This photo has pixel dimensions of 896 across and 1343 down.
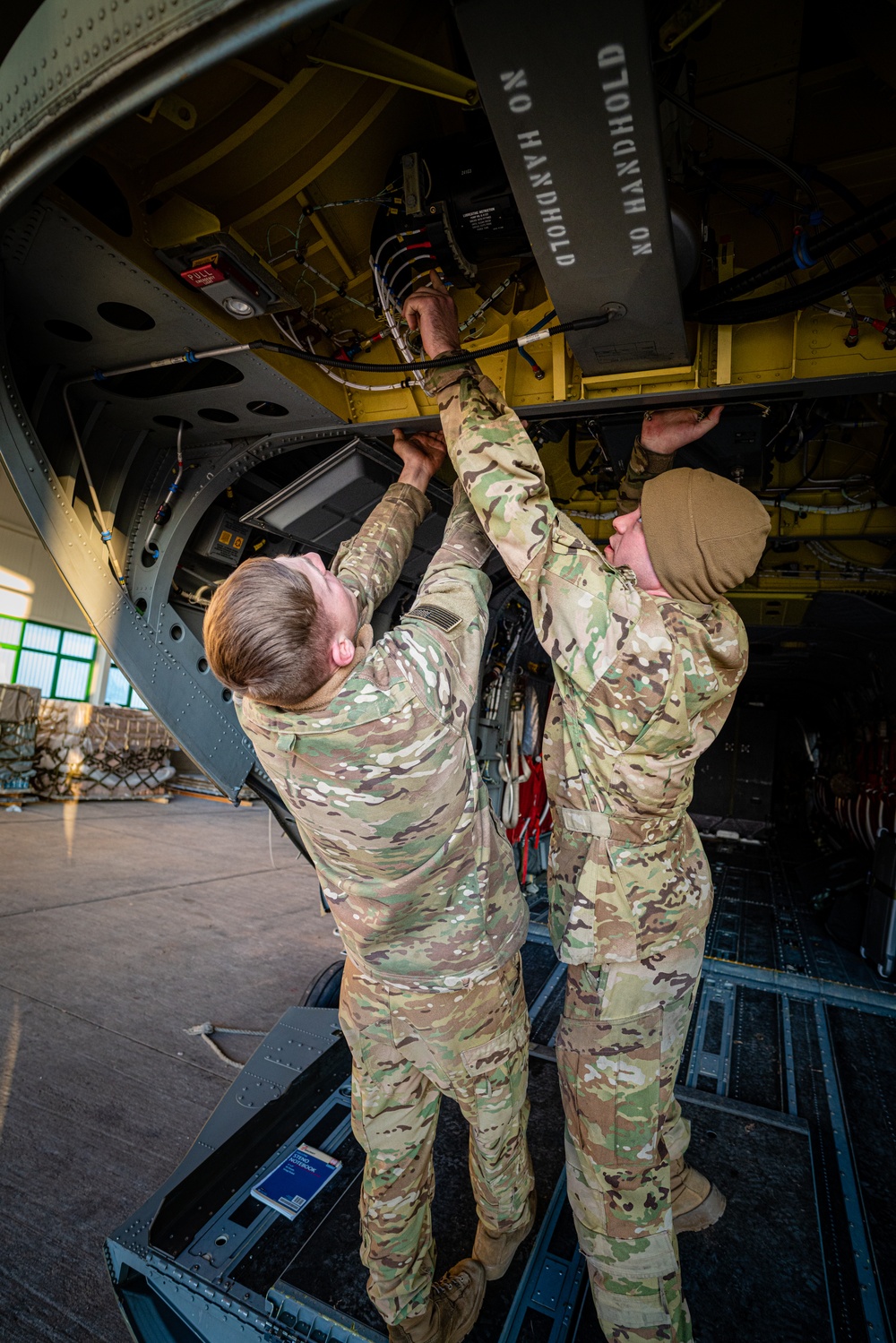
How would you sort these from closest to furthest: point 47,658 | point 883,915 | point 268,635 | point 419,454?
point 268,635 < point 419,454 < point 883,915 < point 47,658

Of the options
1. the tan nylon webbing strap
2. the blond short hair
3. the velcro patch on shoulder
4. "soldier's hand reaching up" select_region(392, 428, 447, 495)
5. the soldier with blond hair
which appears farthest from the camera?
"soldier's hand reaching up" select_region(392, 428, 447, 495)

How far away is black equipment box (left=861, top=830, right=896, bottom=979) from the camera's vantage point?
4383 mm

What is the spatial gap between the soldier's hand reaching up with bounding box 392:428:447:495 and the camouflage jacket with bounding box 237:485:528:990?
24.7 inches

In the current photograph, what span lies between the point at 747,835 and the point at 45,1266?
10900 mm

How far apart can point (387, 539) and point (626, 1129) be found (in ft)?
5.87

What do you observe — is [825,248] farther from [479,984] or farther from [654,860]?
[479,984]


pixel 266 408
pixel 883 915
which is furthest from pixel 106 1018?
pixel 883 915

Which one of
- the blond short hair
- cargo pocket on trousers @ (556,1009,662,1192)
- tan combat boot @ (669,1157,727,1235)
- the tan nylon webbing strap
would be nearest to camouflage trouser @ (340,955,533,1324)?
cargo pocket on trousers @ (556,1009,662,1192)

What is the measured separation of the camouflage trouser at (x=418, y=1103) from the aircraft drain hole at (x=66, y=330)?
89.5 inches

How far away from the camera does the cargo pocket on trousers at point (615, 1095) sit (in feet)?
5.42

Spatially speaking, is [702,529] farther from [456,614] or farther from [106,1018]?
[106,1018]

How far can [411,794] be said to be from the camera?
A: 1.52 metres

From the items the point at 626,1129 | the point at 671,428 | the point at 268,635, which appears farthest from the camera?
the point at 671,428

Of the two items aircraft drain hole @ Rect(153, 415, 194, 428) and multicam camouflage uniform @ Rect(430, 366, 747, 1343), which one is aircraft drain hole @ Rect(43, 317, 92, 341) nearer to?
aircraft drain hole @ Rect(153, 415, 194, 428)
